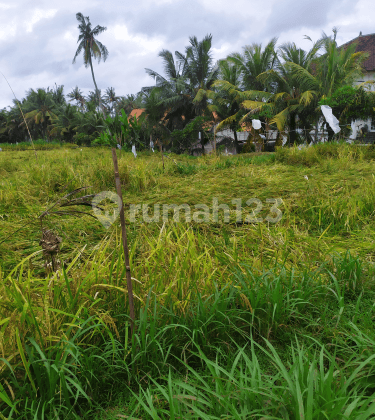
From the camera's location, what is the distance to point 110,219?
2.13 metres

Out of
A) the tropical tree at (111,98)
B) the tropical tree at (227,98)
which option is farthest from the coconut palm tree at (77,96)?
the tropical tree at (227,98)

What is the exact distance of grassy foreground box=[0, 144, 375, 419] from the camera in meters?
0.76

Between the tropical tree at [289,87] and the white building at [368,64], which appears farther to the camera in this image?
the white building at [368,64]

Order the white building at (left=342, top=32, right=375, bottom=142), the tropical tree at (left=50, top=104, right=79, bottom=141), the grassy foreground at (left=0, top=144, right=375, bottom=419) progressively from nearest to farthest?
the grassy foreground at (left=0, top=144, right=375, bottom=419) → the white building at (left=342, top=32, right=375, bottom=142) → the tropical tree at (left=50, top=104, right=79, bottom=141)

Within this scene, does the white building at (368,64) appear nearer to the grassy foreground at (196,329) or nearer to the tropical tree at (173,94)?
the tropical tree at (173,94)

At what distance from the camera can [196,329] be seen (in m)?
0.98

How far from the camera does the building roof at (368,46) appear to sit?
14.9 meters

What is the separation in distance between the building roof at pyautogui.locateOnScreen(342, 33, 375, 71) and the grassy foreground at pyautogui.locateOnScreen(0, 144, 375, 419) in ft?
54.4

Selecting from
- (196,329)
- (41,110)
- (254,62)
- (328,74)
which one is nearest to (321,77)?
(328,74)

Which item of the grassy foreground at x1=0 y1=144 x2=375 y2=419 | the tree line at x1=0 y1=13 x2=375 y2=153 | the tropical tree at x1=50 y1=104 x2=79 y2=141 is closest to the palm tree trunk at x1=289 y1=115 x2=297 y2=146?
the tree line at x1=0 y1=13 x2=375 y2=153

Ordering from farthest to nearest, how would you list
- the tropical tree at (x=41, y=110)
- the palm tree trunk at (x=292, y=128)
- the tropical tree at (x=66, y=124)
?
the tropical tree at (x=41, y=110) → the tropical tree at (x=66, y=124) → the palm tree trunk at (x=292, y=128)

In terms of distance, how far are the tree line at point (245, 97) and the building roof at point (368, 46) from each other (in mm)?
1382

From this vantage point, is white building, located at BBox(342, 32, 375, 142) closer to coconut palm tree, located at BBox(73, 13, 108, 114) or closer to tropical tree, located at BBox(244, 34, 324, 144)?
tropical tree, located at BBox(244, 34, 324, 144)

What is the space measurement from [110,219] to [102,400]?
1389 mm
